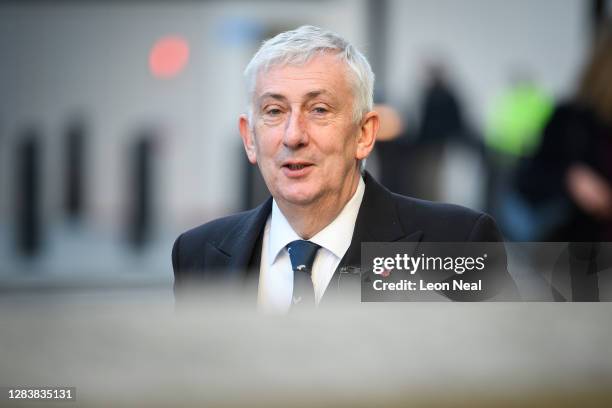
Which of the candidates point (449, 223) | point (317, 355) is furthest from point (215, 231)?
point (449, 223)

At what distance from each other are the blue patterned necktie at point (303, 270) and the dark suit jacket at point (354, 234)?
0.04 m

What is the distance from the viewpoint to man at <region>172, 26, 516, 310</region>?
1.84 metres

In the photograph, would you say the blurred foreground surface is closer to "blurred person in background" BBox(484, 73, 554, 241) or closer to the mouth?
the mouth

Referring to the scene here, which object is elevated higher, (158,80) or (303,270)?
(158,80)

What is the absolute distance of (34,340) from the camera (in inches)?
75.1

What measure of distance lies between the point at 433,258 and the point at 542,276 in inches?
8.0

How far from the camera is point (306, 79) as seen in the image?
1.84 metres

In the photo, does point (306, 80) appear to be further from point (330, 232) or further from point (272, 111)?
point (330, 232)

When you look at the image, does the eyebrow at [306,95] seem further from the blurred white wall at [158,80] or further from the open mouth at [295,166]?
the blurred white wall at [158,80]

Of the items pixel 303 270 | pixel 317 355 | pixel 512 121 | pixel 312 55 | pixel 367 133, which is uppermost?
pixel 512 121

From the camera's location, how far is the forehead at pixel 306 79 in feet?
6.00

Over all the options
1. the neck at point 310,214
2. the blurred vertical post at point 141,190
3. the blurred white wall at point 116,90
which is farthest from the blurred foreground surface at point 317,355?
the blurred white wall at point 116,90

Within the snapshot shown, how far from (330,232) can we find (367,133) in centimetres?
19

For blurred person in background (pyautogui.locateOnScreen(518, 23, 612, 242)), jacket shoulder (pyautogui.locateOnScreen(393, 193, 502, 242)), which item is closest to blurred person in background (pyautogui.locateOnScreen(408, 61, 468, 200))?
blurred person in background (pyautogui.locateOnScreen(518, 23, 612, 242))
